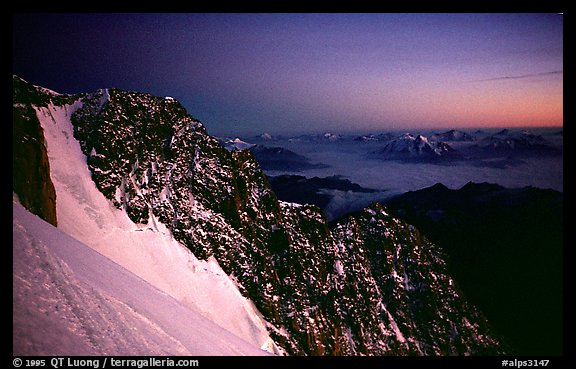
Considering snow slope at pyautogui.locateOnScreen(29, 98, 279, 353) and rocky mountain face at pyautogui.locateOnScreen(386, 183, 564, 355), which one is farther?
rocky mountain face at pyautogui.locateOnScreen(386, 183, 564, 355)

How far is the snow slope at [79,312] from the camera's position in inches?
243

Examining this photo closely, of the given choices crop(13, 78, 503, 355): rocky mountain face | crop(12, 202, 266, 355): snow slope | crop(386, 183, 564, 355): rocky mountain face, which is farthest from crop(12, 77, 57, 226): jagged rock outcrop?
crop(386, 183, 564, 355): rocky mountain face

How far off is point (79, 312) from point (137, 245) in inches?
1448

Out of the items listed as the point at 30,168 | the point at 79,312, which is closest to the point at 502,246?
the point at 30,168

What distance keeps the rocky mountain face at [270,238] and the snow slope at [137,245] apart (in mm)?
1636

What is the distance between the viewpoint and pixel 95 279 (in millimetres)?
8242

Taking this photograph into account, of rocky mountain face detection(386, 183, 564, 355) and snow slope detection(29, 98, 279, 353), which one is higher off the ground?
snow slope detection(29, 98, 279, 353)

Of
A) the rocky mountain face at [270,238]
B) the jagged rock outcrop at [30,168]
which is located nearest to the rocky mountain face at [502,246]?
the rocky mountain face at [270,238]

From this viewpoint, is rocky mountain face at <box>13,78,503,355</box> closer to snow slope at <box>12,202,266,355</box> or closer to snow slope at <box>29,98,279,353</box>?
snow slope at <box>29,98,279,353</box>

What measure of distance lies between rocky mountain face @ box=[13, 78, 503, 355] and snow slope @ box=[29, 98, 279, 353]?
1.64 metres

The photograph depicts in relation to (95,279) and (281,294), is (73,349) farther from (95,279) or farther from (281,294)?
(281,294)

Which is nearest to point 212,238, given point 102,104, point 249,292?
point 249,292

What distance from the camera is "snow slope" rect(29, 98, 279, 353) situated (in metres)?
35.2
